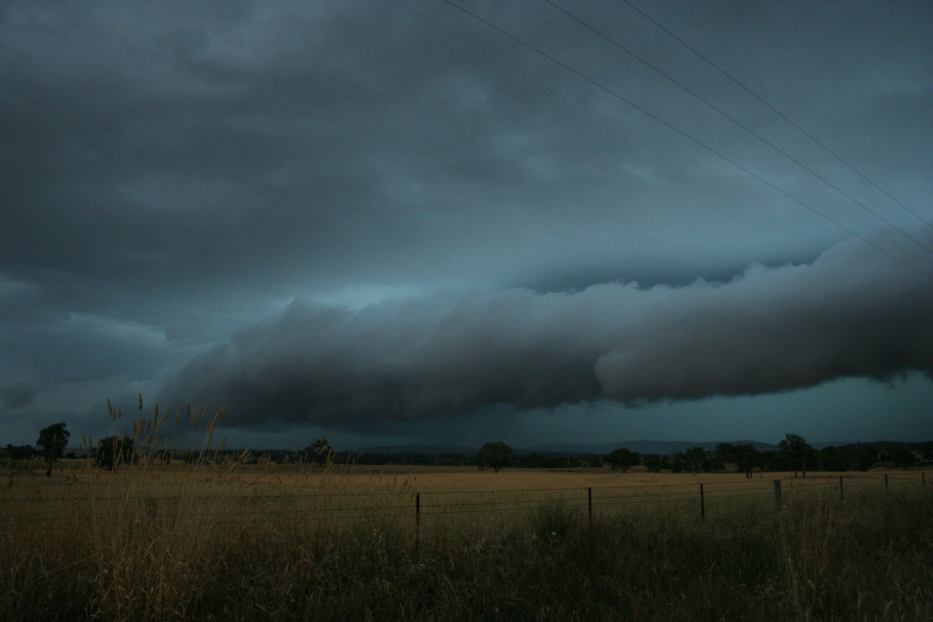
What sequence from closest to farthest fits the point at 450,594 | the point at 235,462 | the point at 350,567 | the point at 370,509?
the point at 450,594
the point at 350,567
the point at 235,462
the point at 370,509

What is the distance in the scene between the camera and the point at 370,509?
9.19 metres

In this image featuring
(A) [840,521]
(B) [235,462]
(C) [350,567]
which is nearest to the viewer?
(C) [350,567]

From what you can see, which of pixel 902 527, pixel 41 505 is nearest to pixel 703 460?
pixel 902 527

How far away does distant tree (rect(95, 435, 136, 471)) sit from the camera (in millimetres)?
7328

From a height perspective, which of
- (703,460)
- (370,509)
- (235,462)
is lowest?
(703,460)

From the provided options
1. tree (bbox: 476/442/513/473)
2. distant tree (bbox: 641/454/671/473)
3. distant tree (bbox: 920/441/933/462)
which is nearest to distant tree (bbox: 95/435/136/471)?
distant tree (bbox: 641/454/671/473)

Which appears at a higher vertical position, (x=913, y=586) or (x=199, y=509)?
(x=199, y=509)

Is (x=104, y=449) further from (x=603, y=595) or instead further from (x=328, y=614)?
(x=603, y=595)

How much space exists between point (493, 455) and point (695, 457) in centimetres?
4044

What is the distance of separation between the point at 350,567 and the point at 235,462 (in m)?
1.95

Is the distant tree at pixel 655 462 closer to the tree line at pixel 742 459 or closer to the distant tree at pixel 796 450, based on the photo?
the tree line at pixel 742 459

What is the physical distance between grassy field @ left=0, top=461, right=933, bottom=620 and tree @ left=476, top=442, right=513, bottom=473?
135194mm

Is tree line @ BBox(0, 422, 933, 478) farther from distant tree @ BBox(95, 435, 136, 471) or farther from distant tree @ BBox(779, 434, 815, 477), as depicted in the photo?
distant tree @ BBox(95, 435, 136, 471)

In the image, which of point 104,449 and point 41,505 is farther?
point 41,505
